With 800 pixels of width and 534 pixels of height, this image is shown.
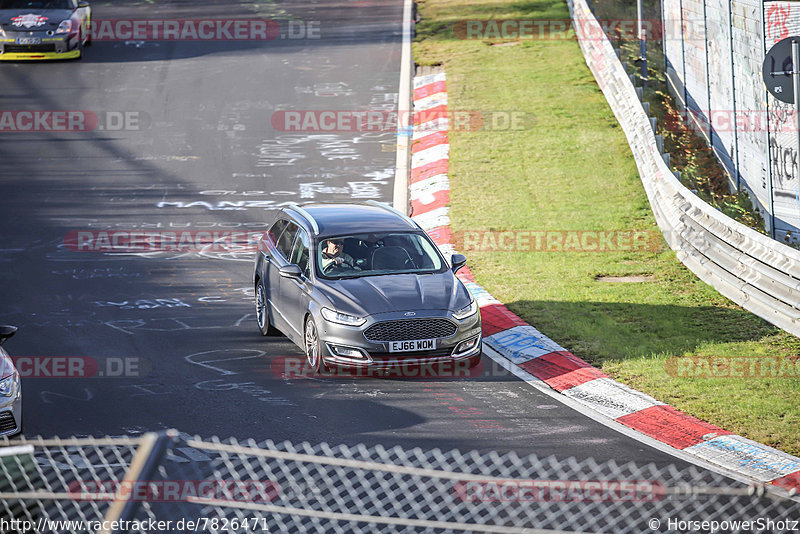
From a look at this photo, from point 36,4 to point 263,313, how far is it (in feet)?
53.5

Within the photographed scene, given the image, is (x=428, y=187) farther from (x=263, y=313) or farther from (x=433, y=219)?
(x=263, y=313)

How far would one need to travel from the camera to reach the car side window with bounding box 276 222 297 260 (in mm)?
13398

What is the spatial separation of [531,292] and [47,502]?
9460 millimetres

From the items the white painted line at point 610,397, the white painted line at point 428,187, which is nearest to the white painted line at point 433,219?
the white painted line at point 428,187

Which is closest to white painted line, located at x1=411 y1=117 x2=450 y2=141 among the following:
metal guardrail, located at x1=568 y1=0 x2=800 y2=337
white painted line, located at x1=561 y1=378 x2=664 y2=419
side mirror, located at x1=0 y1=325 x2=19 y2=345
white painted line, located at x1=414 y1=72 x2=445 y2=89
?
white painted line, located at x1=414 y1=72 x2=445 y2=89

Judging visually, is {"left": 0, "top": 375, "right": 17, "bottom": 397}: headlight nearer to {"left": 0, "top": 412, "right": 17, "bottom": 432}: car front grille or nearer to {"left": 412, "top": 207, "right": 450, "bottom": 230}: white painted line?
{"left": 0, "top": 412, "right": 17, "bottom": 432}: car front grille

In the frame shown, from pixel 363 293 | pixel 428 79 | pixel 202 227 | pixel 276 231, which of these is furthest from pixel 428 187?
pixel 363 293

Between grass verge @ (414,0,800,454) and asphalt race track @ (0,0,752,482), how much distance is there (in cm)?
142

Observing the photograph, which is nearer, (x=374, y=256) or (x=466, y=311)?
(x=466, y=311)

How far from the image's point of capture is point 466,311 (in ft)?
38.6

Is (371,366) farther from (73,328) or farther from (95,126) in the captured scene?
(95,126)

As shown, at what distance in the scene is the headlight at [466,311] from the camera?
11617 millimetres

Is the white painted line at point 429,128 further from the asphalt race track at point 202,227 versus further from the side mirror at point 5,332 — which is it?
the side mirror at point 5,332

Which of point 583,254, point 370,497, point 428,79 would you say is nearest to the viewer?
point 370,497
